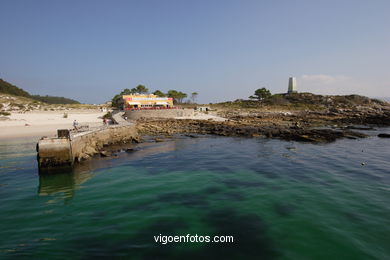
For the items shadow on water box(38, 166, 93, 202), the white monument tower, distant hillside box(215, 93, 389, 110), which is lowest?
shadow on water box(38, 166, 93, 202)

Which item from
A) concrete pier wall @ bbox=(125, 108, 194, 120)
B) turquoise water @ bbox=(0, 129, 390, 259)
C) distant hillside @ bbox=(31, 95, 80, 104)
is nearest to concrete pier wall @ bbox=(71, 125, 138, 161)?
turquoise water @ bbox=(0, 129, 390, 259)

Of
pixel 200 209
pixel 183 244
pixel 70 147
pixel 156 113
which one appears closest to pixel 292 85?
pixel 156 113

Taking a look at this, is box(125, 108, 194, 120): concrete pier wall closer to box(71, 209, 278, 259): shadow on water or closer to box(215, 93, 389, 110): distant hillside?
box(71, 209, 278, 259): shadow on water

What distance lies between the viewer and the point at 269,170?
14.2 m

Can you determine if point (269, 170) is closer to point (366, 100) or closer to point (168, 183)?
point (168, 183)

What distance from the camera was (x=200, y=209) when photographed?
8.73 metres

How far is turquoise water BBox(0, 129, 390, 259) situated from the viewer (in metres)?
6.32

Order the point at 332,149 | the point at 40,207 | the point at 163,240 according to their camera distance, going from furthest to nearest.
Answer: the point at 332,149
the point at 40,207
the point at 163,240

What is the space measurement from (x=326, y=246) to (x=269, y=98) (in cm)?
10282

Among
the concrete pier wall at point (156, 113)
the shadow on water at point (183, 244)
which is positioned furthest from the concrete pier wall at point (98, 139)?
the concrete pier wall at point (156, 113)

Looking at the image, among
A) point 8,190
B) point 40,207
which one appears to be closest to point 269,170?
point 40,207

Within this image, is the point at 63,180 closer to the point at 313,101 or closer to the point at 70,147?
the point at 70,147

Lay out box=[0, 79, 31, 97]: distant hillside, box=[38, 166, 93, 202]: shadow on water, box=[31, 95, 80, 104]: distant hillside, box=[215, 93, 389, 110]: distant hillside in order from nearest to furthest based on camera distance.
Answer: box=[38, 166, 93, 202]: shadow on water, box=[215, 93, 389, 110]: distant hillside, box=[0, 79, 31, 97]: distant hillside, box=[31, 95, 80, 104]: distant hillside

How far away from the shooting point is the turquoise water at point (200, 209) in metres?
6.32
